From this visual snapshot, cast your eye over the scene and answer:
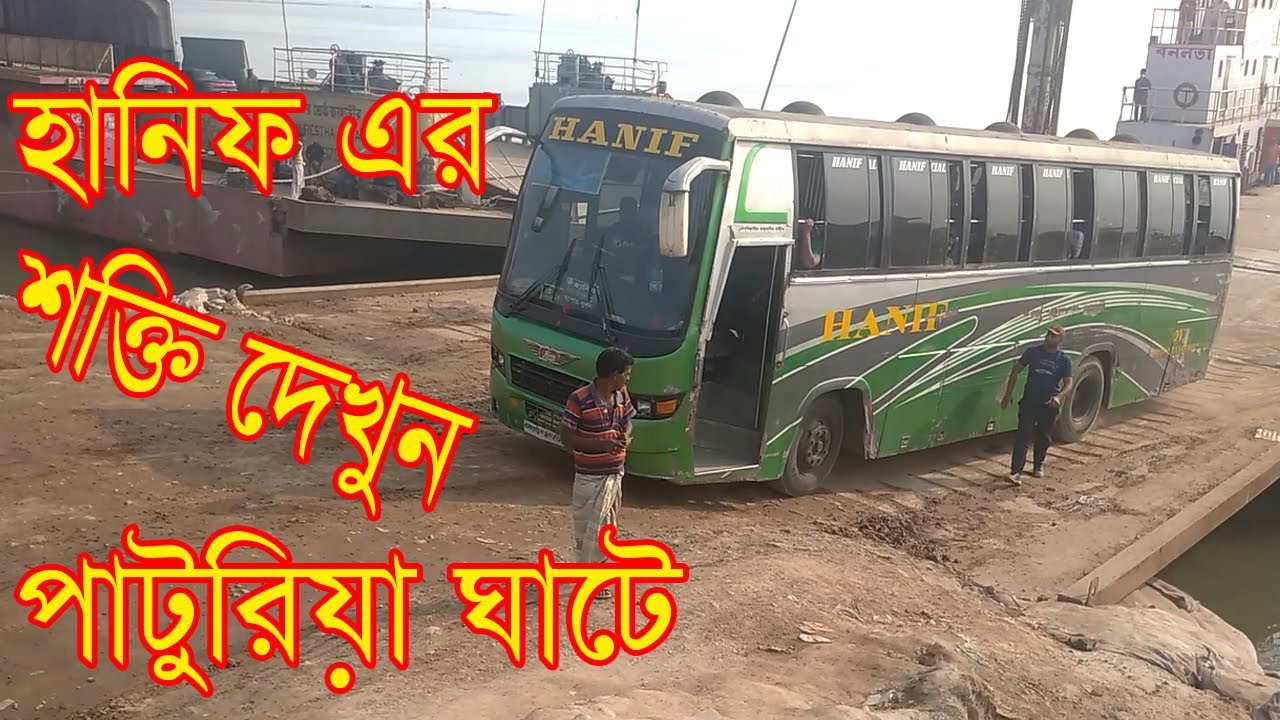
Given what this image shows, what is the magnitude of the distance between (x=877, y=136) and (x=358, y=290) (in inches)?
385

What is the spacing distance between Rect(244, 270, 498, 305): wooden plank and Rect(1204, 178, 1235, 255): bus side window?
33.8 feet

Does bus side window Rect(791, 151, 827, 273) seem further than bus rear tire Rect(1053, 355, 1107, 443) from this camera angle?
No

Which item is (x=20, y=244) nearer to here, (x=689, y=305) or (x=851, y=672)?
(x=689, y=305)

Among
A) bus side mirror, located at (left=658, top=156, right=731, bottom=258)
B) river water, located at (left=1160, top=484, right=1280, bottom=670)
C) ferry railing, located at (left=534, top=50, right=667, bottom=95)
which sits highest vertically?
ferry railing, located at (left=534, top=50, right=667, bottom=95)

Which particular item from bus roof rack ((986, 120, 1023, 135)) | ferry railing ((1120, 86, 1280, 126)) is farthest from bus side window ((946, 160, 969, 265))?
ferry railing ((1120, 86, 1280, 126))

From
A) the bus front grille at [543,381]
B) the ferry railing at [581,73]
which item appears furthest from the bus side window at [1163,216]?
the ferry railing at [581,73]

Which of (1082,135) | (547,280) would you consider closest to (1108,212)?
(1082,135)

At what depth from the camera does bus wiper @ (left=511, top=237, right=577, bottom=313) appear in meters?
9.45

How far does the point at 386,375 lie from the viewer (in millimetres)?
13320

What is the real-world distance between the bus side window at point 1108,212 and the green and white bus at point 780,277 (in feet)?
0.21

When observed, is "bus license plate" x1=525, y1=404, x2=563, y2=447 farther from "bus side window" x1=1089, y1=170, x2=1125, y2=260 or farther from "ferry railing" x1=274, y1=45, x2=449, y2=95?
"ferry railing" x1=274, y1=45, x2=449, y2=95

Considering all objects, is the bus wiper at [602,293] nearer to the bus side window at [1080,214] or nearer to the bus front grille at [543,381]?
the bus front grille at [543,381]

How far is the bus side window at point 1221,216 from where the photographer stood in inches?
564

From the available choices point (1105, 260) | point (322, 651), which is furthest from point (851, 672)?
point (1105, 260)
